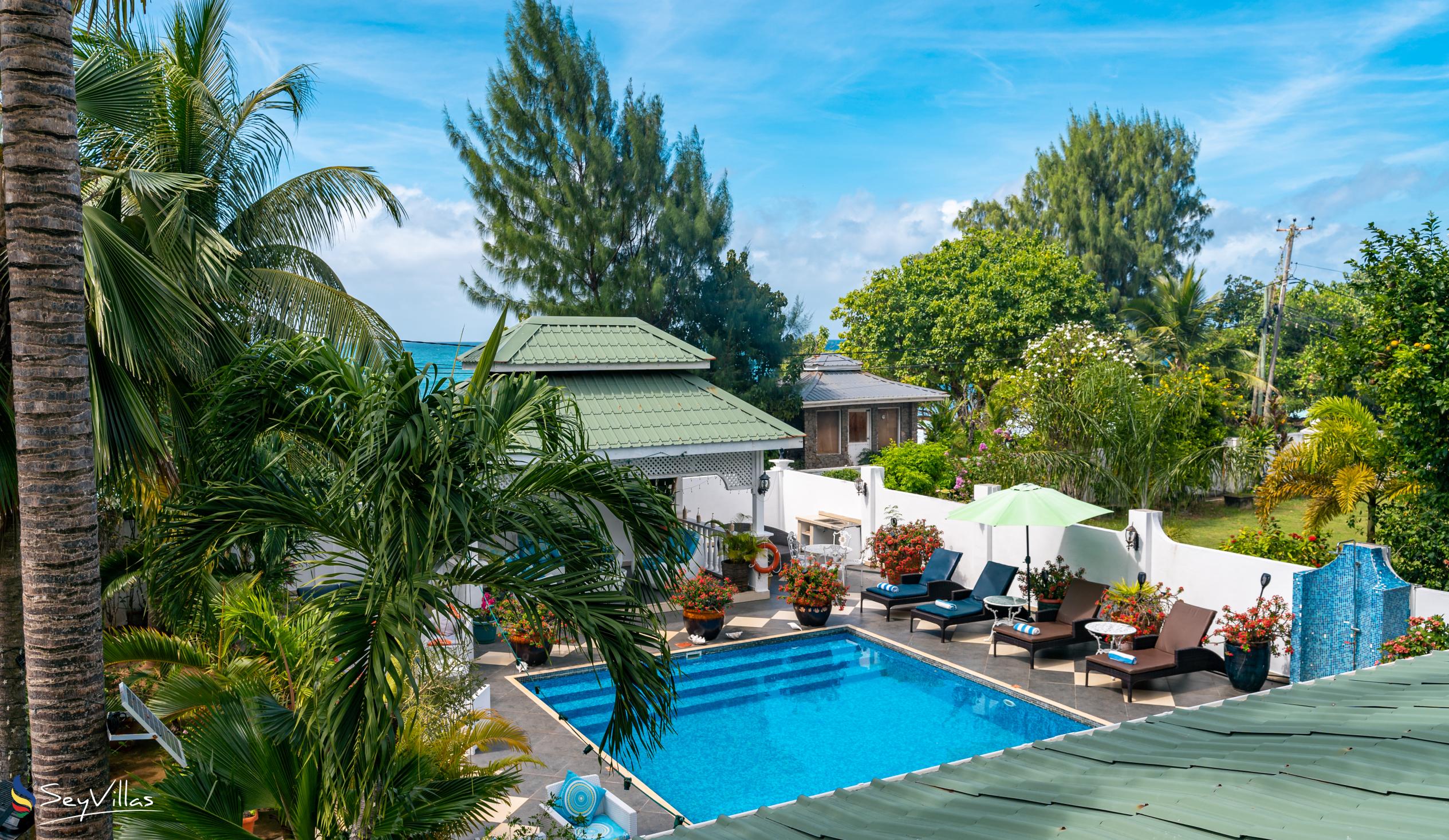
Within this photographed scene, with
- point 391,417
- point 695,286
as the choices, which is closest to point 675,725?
point 391,417

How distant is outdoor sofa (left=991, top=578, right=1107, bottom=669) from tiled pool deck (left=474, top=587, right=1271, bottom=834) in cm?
33

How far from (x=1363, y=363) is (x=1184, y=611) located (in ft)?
12.8

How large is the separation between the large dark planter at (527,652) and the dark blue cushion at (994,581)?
661cm

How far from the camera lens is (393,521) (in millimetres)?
4594

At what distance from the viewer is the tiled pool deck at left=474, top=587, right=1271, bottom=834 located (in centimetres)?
895

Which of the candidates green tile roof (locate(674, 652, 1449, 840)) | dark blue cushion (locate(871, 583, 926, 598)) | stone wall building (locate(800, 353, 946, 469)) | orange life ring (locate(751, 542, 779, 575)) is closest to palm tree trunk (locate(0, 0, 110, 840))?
green tile roof (locate(674, 652, 1449, 840))

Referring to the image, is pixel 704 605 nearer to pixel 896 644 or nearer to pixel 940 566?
pixel 896 644

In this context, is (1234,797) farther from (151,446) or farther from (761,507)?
(761,507)

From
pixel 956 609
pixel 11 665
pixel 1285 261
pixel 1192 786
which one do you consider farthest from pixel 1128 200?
pixel 11 665

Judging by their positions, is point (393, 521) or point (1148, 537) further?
point (1148, 537)

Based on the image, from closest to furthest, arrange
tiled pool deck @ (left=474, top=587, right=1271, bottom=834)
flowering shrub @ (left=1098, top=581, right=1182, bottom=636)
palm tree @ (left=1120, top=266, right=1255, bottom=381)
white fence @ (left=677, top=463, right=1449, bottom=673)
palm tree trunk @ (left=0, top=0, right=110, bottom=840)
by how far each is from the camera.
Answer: palm tree trunk @ (left=0, top=0, right=110, bottom=840) → tiled pool deck @ (left=474, top=587, right=1271, bottom=834) → white fence @ (left=677, top=463, right=1449, bottom=673) → flowering shrub @ (left=1098, top=581, right=1182, bottom=636) → palm tree @ (left=1120, top=266, right=1255, bottom=381)

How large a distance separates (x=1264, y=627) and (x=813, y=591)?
605cm

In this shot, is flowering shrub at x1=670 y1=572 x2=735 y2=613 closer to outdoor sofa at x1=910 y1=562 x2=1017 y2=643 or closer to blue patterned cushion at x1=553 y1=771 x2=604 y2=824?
outdoor sofa at x1=910 y1=562 x2=1017 y2=643

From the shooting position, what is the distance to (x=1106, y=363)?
1850 centimetres
